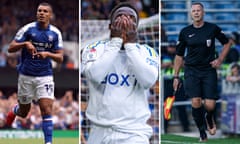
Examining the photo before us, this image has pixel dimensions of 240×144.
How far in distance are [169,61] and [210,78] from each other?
4.16 feet

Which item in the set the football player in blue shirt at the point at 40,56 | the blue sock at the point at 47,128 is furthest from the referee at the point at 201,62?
the blue sock at the point at 47,128

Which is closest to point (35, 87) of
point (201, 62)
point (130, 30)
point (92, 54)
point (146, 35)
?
point (201, 62)

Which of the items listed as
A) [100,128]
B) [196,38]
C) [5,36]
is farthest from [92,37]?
[5,36]

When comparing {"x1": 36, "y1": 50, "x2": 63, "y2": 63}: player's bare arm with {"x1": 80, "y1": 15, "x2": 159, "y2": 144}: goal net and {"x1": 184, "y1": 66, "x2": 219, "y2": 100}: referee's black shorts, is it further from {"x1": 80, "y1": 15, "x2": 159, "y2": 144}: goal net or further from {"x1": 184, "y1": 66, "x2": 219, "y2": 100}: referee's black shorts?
{"x1": 184, "y1": 66, "x2": 219, "y2": 100}: referee's black shorts

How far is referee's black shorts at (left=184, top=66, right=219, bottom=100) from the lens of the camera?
8.73 metres

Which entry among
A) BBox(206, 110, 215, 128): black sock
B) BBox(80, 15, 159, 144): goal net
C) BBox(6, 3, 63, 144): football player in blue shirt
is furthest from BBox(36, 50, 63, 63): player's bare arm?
BBox(206, 110, 215, 128): black sock

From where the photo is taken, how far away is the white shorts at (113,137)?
14.9ft

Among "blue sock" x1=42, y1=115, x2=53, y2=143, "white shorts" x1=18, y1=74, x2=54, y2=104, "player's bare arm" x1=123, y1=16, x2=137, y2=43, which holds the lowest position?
"blue sock" x1=42, y1=115, x2=53, y2=143

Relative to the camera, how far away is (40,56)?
7.69 metres

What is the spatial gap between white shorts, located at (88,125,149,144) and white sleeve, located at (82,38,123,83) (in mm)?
331

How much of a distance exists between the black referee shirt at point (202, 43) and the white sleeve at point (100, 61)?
4.15 metres

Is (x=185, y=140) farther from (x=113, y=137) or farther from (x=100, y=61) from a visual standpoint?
(x=100, y=61)

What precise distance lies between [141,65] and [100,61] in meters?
0.26

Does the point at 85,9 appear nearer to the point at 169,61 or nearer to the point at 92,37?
the point at 92,37
